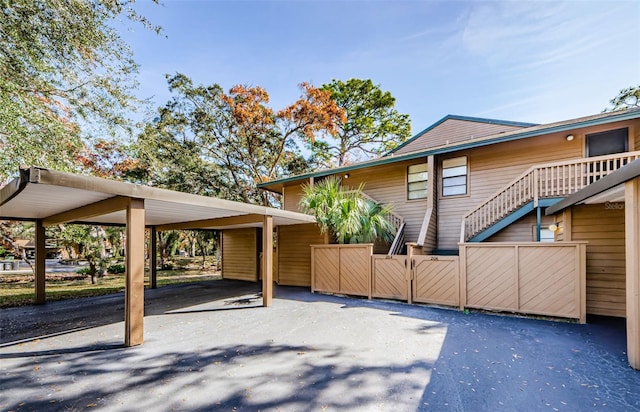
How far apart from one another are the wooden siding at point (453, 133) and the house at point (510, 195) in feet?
0.13

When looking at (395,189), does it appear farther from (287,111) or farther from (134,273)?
(287,111)

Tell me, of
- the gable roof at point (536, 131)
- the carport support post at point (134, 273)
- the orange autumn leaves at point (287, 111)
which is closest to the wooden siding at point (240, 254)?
the gable roof at point (536, 131)

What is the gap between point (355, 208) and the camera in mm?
9086

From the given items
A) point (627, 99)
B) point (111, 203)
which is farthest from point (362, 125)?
point (111, 203)

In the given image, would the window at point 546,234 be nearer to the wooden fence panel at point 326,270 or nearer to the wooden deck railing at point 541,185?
the wooden deck railing at point 541,185

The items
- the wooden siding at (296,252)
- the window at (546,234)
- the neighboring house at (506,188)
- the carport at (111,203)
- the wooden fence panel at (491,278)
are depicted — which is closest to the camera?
the carport at (111,203)

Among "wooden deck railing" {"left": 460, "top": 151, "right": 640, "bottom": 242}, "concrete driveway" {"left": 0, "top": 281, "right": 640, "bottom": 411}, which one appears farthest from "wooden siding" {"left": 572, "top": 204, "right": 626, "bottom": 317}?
"concrete driveway" {"left": 0, "top": 281, "right": 640, "bottom": 411}

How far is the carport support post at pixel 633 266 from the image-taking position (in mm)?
3594

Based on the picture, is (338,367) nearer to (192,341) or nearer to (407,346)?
(407,346)

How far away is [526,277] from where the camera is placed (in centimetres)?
630

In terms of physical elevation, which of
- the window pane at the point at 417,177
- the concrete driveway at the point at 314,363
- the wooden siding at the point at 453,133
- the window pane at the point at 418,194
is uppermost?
the wooden siding at the point at 453,133

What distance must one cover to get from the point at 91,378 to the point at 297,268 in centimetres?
845

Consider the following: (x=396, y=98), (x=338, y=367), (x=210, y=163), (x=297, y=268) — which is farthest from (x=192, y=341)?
(x=396, y=98)

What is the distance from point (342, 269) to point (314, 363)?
5.06 metres
